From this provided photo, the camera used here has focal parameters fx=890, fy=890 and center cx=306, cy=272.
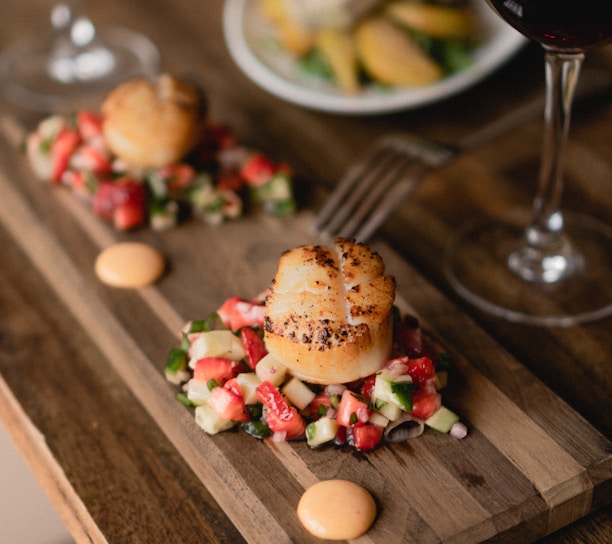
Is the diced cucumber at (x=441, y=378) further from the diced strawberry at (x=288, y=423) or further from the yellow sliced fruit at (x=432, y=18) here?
the yellow sliced fruit at (x=432, y=18)

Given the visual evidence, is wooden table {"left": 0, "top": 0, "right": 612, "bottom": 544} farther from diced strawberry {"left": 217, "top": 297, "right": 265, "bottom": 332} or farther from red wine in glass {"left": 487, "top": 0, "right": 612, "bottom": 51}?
red wine in glass {"left": 487, "top": 0, "right": 612, "bottom": 51}

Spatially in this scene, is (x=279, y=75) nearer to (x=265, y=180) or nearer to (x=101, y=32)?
(x=265, y=180)

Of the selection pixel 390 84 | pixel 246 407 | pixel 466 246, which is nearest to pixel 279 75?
pixel 390 84

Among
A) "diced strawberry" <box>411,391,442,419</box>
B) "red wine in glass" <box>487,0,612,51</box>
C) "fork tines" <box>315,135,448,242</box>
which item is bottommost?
"fork tines" <box>315,135,448,242</box>

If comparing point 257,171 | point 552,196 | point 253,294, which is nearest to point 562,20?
point 552,196

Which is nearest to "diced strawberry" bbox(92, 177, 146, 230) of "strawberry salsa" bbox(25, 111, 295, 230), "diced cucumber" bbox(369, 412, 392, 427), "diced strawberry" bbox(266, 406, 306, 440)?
"strawberry salsa" bbox(25, 111, 295, 230)
